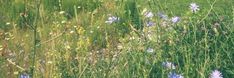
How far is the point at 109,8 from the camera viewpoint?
742 cm

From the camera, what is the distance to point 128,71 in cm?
409

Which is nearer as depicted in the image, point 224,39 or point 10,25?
point 224,39

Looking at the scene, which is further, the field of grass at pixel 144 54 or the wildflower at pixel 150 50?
the wildflower at pixel 150 50

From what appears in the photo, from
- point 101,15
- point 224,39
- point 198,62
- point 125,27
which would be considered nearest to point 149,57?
point 198,62

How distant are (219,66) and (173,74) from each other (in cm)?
52

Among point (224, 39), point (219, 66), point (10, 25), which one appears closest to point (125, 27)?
point (10, 25)

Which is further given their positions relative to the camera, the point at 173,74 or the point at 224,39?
the point at 224,39

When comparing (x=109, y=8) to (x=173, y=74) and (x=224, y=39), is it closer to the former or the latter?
(x=224, y=39)

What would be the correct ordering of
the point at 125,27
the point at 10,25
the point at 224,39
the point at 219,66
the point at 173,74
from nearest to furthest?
the point at 173,74 → the point at 219,66 → the point at 224,39 → the point at 125,27 → the point at 10,25

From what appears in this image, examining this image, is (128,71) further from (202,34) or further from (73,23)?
(73,23)

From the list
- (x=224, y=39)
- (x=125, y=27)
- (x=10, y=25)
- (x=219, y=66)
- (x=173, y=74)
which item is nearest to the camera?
(x=173, y=74)

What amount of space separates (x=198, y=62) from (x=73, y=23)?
111 inches

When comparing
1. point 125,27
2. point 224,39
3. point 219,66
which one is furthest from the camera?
point 125,27

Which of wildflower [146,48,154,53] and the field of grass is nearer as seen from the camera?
the field of grass
